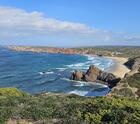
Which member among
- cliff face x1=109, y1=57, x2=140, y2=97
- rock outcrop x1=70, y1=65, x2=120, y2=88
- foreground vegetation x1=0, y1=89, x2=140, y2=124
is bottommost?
rock outcrop x1=70, y1=65, x2=120, y2=88

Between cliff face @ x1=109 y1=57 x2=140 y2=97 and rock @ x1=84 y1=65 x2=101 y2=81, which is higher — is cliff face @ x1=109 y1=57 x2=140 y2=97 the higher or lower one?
the higher one

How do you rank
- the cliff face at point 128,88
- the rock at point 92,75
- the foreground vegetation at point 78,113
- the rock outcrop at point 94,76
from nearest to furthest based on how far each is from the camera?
the foreground vegetation at point 78,113 < the cliff face at point 128,88 < the rock outcrop at point 94,76 < the rock at point 92,75

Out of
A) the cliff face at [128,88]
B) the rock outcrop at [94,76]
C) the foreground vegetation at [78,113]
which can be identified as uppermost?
the foreground vegetation at [78,113]

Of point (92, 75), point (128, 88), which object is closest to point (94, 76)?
point (92, 75)

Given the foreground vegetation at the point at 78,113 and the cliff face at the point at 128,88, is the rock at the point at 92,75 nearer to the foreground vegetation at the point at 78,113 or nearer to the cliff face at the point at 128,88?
the cliff face at the point at 128,88

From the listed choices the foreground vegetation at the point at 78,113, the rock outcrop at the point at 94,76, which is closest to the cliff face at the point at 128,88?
the rock outcrop at the point at 94,76

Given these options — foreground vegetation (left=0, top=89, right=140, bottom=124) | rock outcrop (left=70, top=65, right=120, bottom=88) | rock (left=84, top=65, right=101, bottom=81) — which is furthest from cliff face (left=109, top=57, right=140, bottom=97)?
foreground vegetation (left=0, top=89, right=140, bottom=124)

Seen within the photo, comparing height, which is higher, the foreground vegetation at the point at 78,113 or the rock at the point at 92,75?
the foreground vegetation at the point at 78,113

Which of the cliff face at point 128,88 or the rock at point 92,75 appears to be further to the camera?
the rock at point 92,75

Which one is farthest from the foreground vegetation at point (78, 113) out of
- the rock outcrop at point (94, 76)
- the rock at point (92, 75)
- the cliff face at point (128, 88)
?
the rock at point (92, 75)

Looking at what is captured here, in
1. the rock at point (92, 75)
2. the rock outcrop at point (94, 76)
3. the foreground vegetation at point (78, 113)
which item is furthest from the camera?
the rock at point (92, 75)

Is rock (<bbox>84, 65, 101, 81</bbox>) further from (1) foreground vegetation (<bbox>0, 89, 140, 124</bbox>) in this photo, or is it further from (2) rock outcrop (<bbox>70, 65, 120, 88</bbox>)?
(1) foreground vegetation (<bbox>0, 89, 140, 124</bbox>)

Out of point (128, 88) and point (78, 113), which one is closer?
point (78, 113)

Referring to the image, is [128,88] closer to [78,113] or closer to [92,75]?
[92,75]
